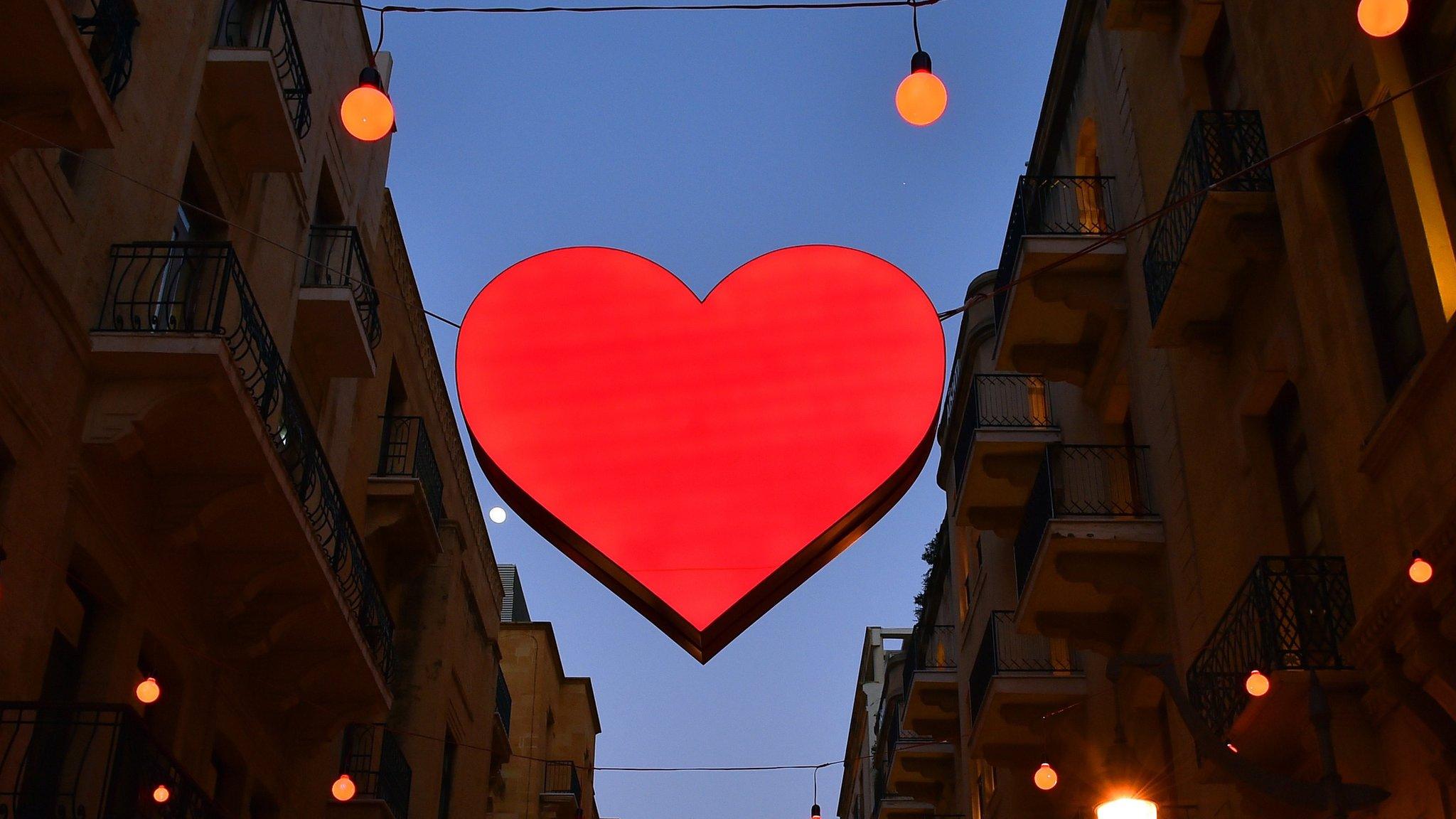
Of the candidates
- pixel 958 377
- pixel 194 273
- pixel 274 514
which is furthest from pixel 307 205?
pixel 958 377

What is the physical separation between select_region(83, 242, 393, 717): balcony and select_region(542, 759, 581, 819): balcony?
774 inches

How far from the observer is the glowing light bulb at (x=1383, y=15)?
7.09m

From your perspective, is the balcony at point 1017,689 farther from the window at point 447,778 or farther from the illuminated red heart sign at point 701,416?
the illuminated red heart sign at point 701,416

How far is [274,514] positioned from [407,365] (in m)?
9.32

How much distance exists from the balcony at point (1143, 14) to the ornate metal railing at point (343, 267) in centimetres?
868

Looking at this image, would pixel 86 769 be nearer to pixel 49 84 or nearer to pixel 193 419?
pixel 193 419

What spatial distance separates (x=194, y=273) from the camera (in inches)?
535

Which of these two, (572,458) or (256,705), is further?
A: (256,705)

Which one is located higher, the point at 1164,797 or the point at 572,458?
the point at 1164,797

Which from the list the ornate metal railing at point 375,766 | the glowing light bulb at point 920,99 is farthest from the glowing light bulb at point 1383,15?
the ornate metal railing at point 375,766

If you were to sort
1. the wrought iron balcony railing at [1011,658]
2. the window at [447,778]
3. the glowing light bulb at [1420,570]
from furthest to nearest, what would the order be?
the window at [447,778], the wrought iron balcony railing at [1011,658], the glowing light bulb at [1420,570]

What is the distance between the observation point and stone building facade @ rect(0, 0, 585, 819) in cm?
1024

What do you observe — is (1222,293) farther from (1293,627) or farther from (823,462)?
(823,462)

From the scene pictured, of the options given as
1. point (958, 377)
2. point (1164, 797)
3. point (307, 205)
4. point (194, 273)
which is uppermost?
point (958, 377)
